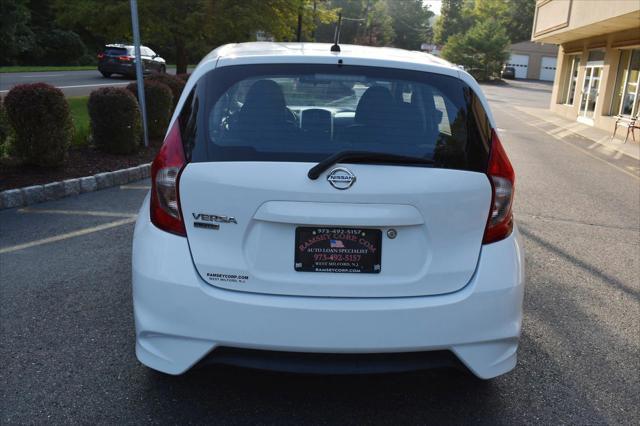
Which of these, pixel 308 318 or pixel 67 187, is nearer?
pixel 308 318

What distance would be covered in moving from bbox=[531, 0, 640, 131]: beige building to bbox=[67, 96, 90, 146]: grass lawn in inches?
520

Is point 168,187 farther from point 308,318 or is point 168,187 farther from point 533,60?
point 533,60

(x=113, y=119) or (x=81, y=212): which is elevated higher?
(x=113, y=119)

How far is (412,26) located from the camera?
110 metres

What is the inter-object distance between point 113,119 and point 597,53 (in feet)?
66.1

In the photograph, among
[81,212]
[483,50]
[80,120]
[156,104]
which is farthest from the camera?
[483,50]

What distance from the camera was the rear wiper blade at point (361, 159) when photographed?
8.22 ft

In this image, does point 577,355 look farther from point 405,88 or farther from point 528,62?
point 528,62

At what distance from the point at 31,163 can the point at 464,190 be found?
6.48 m

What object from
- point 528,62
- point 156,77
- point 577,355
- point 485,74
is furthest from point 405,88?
point 528,62

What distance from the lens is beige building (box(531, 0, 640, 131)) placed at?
18.1 metres

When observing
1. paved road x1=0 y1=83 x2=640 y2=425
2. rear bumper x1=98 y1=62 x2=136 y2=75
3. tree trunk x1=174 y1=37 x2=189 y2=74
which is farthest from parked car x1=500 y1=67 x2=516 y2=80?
paved road x1=0 y1=83 x2=640 y2=425

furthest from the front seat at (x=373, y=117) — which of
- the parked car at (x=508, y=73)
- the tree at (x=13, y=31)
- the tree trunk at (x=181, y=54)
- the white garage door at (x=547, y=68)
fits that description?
the white garage door at (x=547, y=68)

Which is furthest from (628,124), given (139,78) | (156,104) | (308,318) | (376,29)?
(376,29)
